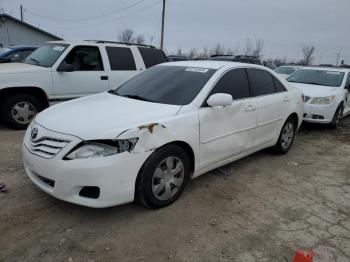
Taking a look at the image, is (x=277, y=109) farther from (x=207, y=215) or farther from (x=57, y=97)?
(x=57, y=97)

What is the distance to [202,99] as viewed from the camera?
12.9ft

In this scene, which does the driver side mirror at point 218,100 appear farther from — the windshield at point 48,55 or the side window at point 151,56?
the side window at point 151,56

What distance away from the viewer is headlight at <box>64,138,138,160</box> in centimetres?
310

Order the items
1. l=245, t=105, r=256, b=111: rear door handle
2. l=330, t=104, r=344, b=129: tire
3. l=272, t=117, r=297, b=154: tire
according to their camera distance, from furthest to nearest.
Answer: l=330, t=104, r=344, b=129: tire < l=272, t=117, r=297, b=154: tire < l=245, t=105, r=256, b=111: rear door handle

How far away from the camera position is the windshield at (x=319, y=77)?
8664 millimetres

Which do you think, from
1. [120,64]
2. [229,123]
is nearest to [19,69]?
[120,64]

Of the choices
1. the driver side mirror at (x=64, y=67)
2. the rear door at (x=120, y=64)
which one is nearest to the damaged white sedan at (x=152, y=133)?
the driver side mirror at (x=64, y=67)

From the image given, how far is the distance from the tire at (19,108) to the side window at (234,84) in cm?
412

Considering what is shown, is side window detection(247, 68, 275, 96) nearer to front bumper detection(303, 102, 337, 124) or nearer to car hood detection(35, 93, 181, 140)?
car hood detection(35, 93, 181, 140)

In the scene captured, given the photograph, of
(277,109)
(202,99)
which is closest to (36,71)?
(202,99)

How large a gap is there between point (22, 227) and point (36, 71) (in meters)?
4.06

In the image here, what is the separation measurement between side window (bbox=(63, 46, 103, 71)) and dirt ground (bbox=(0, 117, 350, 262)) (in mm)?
2776

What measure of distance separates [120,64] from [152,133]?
15.0 ft

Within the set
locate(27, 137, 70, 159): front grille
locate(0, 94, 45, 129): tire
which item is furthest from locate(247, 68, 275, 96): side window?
locate(0, 94, 45, 129): tire
